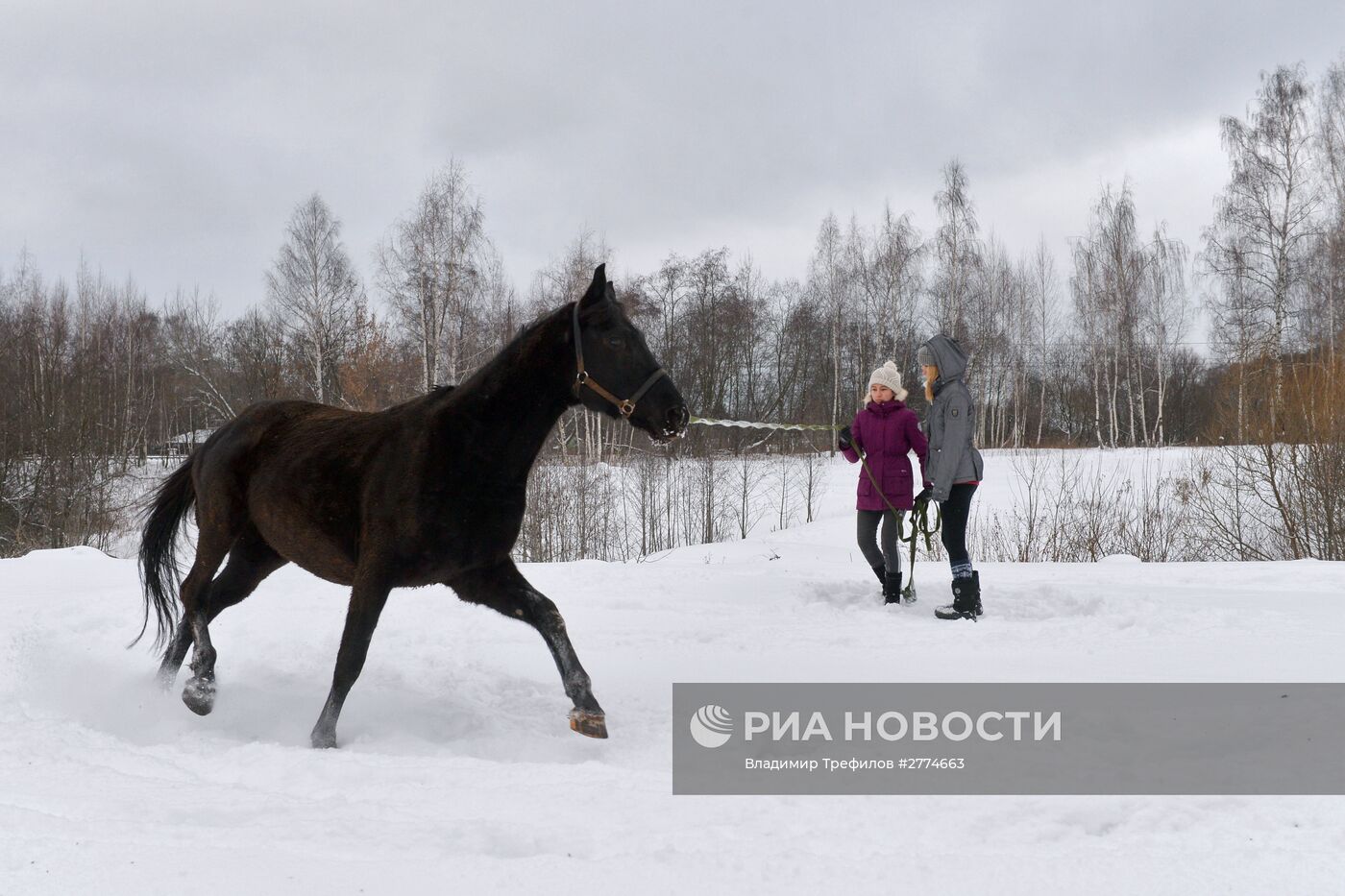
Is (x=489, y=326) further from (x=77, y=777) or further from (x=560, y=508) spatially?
(x=77, y=777)

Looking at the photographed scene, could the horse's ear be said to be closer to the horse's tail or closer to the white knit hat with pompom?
the horse's tail

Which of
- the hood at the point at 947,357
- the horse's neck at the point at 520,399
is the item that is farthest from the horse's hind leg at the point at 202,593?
the hood at the point at 947,357

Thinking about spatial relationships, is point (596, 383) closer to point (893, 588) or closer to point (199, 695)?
point (199, 695)

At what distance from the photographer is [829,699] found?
388 centimetres

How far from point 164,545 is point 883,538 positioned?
16.7 feet

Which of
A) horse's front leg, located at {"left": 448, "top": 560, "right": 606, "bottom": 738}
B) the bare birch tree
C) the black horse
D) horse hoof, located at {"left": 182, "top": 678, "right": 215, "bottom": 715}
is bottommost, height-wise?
horse hoof, located at {"left": 182, "top": 678, "right": 215, "bottom": 715}

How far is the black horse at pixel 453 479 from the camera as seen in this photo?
3.57 meters

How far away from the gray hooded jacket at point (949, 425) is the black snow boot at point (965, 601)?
64cm

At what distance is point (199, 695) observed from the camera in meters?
3.95

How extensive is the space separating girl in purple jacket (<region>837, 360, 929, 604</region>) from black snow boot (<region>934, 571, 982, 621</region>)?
616mm

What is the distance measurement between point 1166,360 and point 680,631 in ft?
154

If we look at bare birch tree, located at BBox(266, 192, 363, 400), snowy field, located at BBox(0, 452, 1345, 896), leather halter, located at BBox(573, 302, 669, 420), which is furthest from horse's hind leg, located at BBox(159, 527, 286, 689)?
bare birch tree, located at BBox(266, 192, 363, 400)

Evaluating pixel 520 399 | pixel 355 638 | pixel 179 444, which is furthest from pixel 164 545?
pixel 179 444

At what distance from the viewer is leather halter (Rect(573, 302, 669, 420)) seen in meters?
3.54
